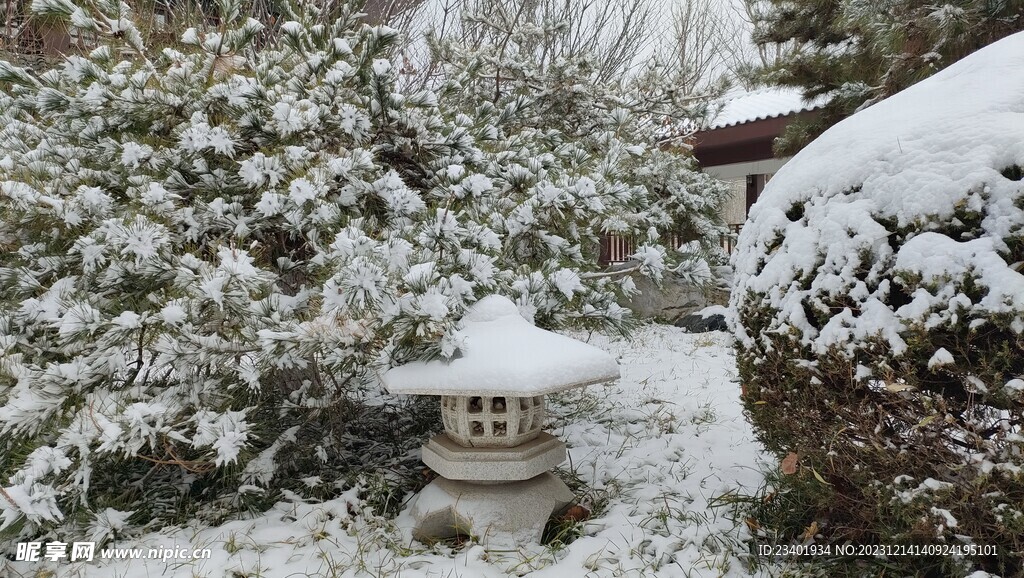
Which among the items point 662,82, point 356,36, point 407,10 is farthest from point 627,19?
point 356,36

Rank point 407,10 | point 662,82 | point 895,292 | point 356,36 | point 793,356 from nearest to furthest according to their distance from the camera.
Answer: point 895,292 → point 793,356 → point 356,36 → point 662,82 → point 407,10

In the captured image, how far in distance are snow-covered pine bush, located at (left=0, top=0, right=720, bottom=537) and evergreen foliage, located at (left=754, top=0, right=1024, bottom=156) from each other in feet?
9.60

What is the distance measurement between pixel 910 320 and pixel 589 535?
50.1 inches

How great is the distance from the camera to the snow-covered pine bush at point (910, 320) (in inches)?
51.6

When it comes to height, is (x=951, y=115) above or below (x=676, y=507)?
above

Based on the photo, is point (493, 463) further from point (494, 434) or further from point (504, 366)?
point (504, 366)

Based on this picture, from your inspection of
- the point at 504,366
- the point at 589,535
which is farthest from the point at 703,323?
the point at 504,366

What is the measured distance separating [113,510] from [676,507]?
205 centimetres

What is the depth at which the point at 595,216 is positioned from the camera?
8.66 feet

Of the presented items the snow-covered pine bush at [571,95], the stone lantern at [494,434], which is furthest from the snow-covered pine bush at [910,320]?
the snow-covered pine bush at [571,95]

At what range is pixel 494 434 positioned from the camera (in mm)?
2061

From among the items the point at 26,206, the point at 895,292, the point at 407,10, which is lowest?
the point at 895,292

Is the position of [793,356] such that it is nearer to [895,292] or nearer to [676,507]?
[895,292]

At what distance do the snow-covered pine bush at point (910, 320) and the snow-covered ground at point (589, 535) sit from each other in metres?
0.48
